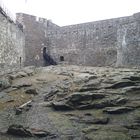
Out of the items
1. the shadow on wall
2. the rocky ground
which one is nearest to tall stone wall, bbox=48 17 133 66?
the shadow on wall

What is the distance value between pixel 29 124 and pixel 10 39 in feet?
31.4

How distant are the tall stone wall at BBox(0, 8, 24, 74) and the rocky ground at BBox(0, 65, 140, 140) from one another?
7.82 ft

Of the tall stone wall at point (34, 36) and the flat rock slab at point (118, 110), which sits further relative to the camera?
the tall stone wall at point (34, 36)

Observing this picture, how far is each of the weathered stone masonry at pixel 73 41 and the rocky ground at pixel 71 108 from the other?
9.58 meters

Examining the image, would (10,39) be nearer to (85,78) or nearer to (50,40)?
(85,78)

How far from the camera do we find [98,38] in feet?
85.8

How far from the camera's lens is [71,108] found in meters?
11.7

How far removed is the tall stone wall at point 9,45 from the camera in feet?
59.3

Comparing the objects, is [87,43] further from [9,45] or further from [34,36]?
[9,45]

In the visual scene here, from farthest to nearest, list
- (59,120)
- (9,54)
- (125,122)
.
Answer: (9,54)
(59,120)
(125,122)

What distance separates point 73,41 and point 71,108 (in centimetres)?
1650

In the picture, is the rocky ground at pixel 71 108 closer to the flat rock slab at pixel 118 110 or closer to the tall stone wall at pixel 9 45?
the flat rock slab at pixel 118 110

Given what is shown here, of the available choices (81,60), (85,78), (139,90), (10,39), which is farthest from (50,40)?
(139,90)

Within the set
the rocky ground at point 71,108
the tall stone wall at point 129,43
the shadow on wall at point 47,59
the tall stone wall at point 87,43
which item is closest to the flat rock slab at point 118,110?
the rocky ground at point 71,108
